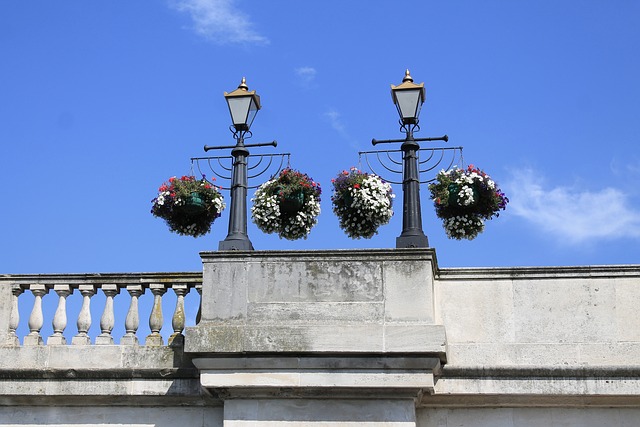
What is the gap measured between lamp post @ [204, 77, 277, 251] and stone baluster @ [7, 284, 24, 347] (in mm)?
2567

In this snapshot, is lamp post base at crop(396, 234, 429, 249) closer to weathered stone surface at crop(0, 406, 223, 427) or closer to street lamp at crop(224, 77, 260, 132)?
street lamp at crop(224, 77, 260, 132)

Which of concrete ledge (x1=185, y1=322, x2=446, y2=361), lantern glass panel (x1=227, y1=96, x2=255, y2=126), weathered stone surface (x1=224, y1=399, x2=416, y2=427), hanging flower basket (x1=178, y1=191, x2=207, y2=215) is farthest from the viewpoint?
hanging flower basket (x1=178, y1=191, x2=207, y2=215)

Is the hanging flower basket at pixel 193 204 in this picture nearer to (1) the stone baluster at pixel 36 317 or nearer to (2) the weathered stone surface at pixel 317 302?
(2) the weathered stone surface at pixel 317 302

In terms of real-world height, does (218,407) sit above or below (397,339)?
below

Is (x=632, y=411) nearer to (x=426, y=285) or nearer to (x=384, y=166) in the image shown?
(x=426, y=285)

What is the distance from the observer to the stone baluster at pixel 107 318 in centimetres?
1182

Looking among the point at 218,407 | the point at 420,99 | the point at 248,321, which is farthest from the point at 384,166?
the point at 218,407

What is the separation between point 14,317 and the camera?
12117 mm

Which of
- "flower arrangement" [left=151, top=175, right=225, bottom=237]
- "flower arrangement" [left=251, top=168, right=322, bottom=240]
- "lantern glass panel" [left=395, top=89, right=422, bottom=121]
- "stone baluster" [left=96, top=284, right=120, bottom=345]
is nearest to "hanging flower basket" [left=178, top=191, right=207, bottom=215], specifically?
"flower arrangement" [left=151, top=175, right=225, bottom=237]

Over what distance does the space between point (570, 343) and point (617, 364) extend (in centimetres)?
53

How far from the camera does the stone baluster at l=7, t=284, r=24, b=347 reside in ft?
39.4

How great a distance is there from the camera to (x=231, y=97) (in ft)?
39.6

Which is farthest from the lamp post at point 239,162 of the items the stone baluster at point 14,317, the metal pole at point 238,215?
the stone baluster at point 14,317

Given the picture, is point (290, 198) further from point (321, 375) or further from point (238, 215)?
point (321, 375)
